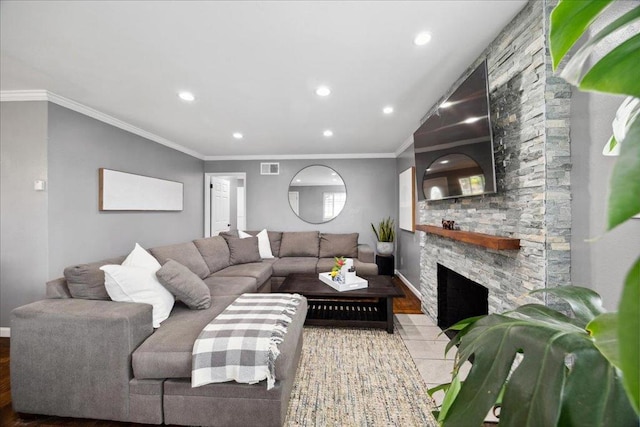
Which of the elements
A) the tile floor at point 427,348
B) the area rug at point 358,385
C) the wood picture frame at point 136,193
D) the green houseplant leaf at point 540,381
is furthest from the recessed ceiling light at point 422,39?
the wood picture frame at point 136,193

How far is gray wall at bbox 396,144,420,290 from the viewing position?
3.76 m

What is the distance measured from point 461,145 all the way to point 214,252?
3108mm

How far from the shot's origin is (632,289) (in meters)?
0.25

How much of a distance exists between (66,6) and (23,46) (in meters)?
0.72

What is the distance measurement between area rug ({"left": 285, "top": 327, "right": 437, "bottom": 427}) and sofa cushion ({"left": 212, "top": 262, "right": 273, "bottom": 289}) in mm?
1041

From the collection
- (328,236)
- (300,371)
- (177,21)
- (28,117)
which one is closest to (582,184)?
(300,371)

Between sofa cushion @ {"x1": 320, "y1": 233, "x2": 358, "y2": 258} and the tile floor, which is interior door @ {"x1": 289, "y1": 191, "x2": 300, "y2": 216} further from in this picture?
the tile floor

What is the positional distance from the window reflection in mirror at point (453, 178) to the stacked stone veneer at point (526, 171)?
0.37 feet

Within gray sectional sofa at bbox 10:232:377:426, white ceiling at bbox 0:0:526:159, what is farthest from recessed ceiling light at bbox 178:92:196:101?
gray sectional sofa at bbox 10:232:377:426

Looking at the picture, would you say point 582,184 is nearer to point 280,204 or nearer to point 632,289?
point 632,289

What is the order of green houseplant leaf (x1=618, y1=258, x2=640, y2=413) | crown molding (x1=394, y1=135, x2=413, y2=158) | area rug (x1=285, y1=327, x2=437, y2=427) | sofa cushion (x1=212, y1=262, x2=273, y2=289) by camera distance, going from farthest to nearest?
crown molding (x1=394, y1=135, x2=413, y2=158), sofa cushion (x1=212, y1=262, x2=273, y2=289), area rug (x1=285, y1=327, x2=437, y2=427), green houseplant leaf (x1=618, y1=258, x2=640, y2=413)

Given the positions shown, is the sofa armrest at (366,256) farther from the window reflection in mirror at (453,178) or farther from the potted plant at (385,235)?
the window reflection in mirror at (453,178)

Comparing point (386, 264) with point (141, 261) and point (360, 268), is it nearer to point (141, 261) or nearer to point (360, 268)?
point (360, 268)

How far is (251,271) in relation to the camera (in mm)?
3271
